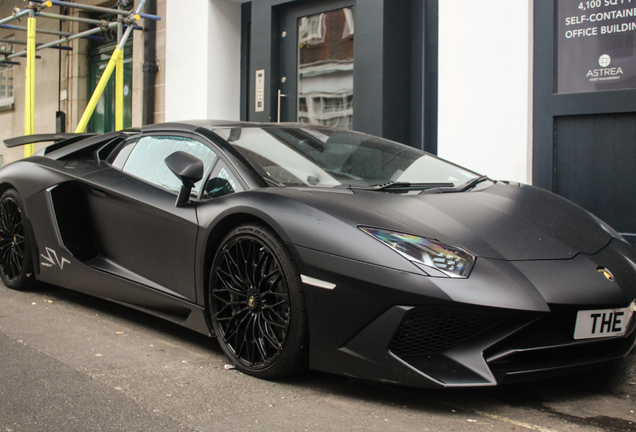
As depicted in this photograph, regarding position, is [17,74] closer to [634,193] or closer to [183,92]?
[183,92]

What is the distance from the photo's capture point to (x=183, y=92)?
31.6 ft

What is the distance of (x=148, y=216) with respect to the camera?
3.77 metres

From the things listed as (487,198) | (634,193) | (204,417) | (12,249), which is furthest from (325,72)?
(204,417)

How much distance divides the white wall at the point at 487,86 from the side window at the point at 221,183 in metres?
3.42

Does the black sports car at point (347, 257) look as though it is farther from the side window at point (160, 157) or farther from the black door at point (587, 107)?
the black door at point (587, 107)

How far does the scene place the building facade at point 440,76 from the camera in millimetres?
5848

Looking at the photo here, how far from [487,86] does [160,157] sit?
344 cm

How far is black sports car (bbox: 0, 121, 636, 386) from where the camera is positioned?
267 cm

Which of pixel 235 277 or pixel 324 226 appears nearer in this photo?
pixel 324 226

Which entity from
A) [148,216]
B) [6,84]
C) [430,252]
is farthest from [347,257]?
[6,84]

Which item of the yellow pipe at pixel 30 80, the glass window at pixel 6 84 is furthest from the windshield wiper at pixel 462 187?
the glass window at pixel 6 84

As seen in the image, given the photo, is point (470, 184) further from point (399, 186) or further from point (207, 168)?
point (207, 168)

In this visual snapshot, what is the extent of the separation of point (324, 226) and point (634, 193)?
367cm

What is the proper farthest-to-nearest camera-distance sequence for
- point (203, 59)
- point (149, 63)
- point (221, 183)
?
point (149, 63) < point (203, 59) < point (221, 183)
